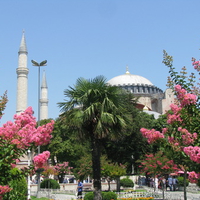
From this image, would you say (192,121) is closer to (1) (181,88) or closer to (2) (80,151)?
(1) (181,88)

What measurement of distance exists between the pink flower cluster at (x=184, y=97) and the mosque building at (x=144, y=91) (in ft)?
226

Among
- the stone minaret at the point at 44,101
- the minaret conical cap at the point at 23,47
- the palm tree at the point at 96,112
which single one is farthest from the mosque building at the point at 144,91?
the palm tree at the point at 96,112

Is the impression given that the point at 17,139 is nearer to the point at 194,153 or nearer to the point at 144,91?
the point at 194,153

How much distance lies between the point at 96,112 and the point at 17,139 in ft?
22.5

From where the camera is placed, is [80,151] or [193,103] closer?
[193,103]

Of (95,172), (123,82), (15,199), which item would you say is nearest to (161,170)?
(95,172)

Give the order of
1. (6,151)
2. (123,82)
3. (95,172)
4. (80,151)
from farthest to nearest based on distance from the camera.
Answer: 1. (123,82)
2. (80,151)
3. (95,172)
4. (6,151)

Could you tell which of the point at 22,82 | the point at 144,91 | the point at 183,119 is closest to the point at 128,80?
the point at 144,91

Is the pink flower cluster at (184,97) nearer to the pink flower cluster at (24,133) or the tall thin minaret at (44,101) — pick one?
the pink flower cluster at (24,133)

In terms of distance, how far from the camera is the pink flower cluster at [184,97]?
806cm

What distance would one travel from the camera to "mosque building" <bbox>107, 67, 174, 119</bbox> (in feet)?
259

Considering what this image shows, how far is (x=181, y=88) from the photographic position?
8672mm

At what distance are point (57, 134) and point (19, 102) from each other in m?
16.1

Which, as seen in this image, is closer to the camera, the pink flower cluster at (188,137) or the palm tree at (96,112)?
the pink flower cluster at (188,137)
